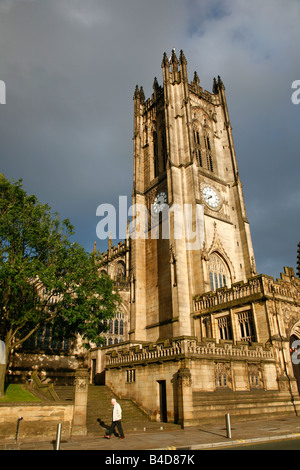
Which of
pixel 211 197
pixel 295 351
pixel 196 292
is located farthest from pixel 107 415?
pixel 211 197

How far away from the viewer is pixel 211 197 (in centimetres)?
3894

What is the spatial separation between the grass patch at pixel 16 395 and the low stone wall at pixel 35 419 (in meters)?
2.92

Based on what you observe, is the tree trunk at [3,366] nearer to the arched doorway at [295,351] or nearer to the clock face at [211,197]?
the arched doorway at [295,351]

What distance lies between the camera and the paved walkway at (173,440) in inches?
393

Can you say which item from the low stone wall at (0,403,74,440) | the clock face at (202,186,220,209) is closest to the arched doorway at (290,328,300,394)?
the low stone wall at (0,403,74,440)

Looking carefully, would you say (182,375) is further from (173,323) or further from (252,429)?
(173,323)

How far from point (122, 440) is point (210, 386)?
6264 mm

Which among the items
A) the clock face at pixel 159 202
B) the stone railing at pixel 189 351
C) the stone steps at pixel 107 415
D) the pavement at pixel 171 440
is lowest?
the pavement at pixel 171 440

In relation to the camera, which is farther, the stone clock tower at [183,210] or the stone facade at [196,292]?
the stone clock tower at [183,210]

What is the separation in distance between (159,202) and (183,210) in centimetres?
533

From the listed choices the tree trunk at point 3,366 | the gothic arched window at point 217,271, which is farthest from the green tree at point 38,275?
the gothic arched window at point 217,271

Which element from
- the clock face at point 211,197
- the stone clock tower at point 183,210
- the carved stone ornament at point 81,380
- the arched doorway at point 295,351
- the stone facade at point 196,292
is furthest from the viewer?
the clock face at point 211,197

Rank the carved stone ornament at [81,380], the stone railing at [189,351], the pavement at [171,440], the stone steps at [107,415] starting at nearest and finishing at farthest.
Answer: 1. the pavement at [171,440]
2. the carved stone ornament at [81,380]
3. the stone steps at [107,415]
4. the stone railing at [189,351]
